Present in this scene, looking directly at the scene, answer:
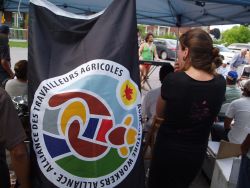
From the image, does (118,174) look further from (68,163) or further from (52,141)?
(52,141)

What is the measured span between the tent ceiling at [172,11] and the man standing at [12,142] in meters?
3.32

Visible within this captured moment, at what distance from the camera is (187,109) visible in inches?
86.3

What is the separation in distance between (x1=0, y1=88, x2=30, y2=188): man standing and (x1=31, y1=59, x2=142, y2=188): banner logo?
94 mm

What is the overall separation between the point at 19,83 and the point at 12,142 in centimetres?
263

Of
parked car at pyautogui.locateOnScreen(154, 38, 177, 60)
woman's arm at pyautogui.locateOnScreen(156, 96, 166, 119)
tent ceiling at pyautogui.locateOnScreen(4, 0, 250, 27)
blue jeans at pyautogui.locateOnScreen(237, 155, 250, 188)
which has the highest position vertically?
tent ceiling at pyautogui.locateOnScreen(4, 0, 250, 27)

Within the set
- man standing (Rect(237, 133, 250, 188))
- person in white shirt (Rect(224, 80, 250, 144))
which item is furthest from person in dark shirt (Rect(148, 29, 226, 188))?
person in white shirt (Rect(224, 80, 250, 144))

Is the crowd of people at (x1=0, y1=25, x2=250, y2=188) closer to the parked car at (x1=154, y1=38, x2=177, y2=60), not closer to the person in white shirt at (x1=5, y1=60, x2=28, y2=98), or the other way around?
the person in white shirt at (x1=5, y1=60, x2=28, y2=98)

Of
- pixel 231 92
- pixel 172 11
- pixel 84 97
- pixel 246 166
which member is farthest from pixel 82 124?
pixel 172 11

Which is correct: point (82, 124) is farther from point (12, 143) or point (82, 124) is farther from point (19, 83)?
point (19, 83)

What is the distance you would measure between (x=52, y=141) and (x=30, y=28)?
0.64 meters

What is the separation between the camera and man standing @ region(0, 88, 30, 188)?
169cm

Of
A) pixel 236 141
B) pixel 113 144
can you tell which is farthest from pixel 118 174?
pixel 236 141

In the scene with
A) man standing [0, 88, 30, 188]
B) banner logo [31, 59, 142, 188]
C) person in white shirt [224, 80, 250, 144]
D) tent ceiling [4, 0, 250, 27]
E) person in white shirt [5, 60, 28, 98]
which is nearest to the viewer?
man standing [0, 88, 30, 188]

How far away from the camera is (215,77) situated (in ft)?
7.53
